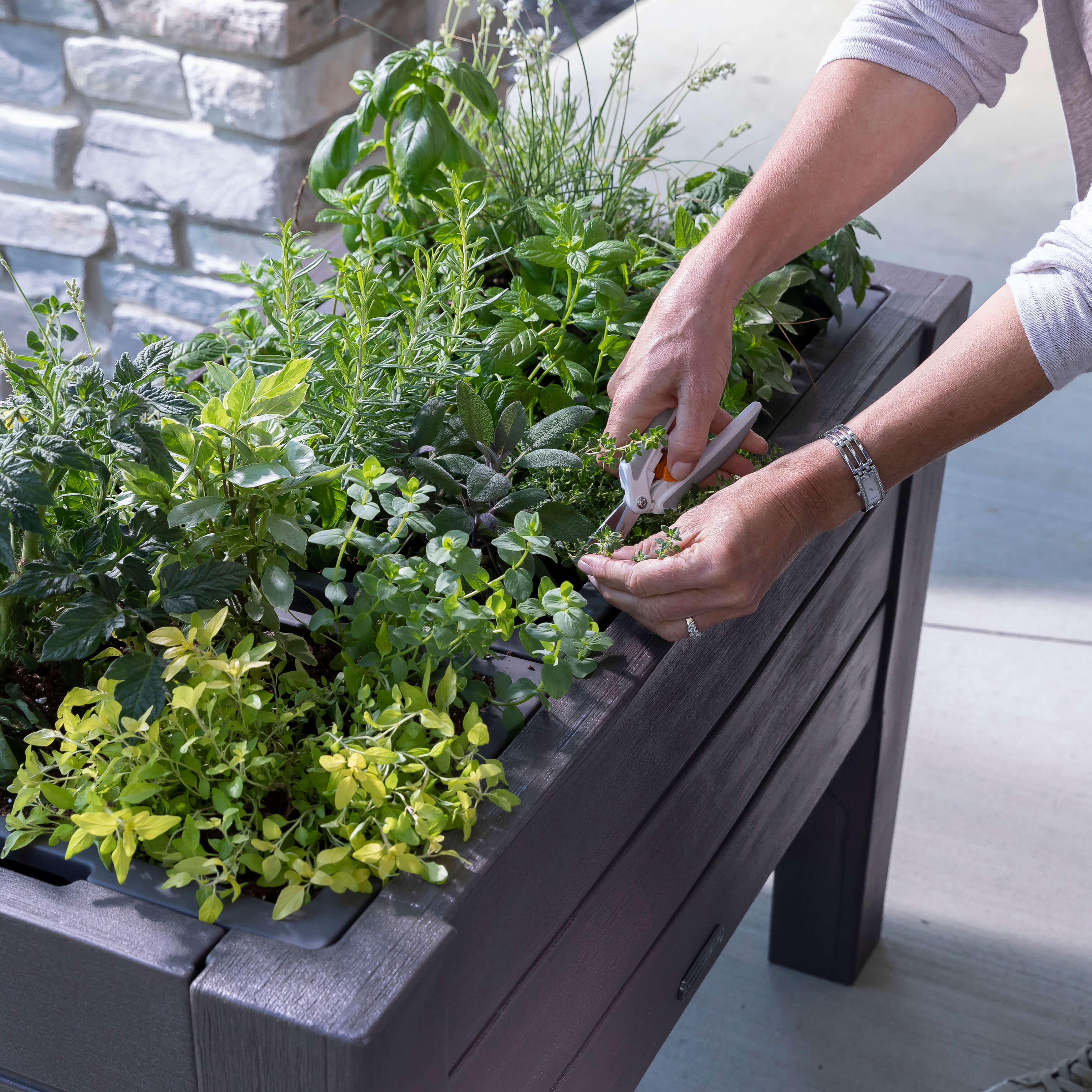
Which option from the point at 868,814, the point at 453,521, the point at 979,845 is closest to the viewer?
the point at 453,521

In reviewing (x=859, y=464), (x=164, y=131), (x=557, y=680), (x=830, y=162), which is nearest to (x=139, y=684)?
(x=557, y=680)

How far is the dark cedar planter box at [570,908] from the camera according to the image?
2.05 feet

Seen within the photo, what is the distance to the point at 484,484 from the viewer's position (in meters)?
0.92

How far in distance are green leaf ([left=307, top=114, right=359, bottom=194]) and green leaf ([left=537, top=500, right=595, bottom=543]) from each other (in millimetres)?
512

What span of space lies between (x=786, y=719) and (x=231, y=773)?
617 millimetres

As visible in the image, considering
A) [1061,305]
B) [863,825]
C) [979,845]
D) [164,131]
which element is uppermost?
[1061,305]

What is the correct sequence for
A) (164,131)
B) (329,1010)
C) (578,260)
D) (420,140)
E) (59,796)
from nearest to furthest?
(329,1010), (59,796), (578,260), (420,140), (164,131)

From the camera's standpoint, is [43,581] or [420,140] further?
[420,140]

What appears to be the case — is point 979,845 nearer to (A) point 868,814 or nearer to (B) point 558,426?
(A) point 868,814

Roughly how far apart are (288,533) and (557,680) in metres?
0.20

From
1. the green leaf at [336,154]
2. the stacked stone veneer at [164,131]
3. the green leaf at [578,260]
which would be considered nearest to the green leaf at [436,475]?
the green leaf at [578,260]

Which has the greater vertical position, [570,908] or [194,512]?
[194,512]

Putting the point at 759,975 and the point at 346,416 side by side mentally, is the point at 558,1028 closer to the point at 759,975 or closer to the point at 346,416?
the point at 346,416

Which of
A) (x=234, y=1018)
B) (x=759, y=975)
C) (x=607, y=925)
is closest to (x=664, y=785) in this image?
(x=607, y=925)
